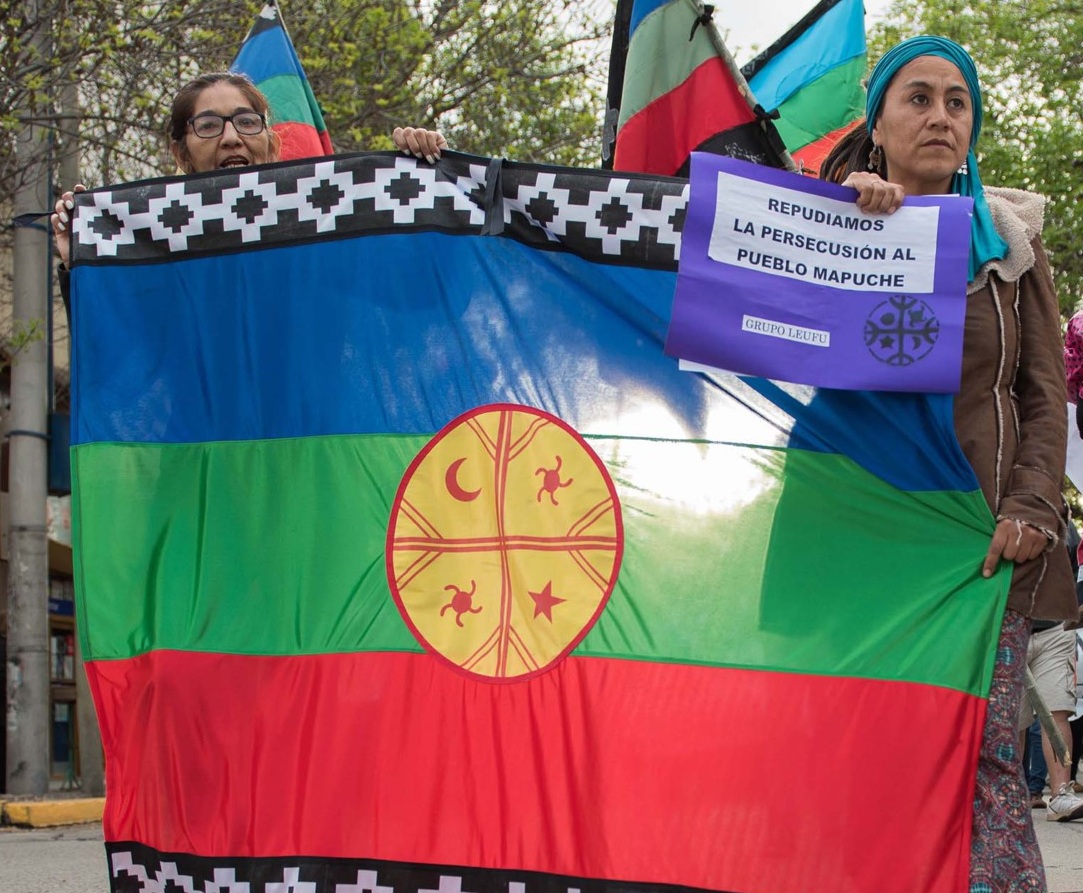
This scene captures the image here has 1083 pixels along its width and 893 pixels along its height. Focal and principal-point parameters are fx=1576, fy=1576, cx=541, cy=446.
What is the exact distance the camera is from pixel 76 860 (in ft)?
22.5

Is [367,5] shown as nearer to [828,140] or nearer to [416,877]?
[828,140]

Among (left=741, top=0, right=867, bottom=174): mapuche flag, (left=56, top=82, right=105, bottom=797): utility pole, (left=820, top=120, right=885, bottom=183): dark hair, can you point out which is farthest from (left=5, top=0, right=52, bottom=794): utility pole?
(left=820, top=120, right=885, bottom=183): dark hair

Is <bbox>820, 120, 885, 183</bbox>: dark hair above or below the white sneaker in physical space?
above

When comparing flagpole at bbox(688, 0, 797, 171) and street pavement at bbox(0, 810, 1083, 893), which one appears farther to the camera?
street pavement at bbox(0, 810, 1083, 893)

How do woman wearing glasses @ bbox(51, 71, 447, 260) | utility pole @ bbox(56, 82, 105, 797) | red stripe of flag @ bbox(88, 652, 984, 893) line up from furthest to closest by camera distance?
utility pole @ bbox(56, 82, 105, 797) < woman wearing glasses @ bbox(51, 71, 447, 260) < red stripe of flag @ bbox(88, 652, 984, 893)

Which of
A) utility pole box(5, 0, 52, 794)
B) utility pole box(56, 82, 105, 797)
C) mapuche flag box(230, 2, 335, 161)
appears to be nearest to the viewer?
mapuche flag box(230, 2, 335, 161)

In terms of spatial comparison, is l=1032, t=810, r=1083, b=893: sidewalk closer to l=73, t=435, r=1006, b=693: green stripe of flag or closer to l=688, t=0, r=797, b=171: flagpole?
l=73, t=435, r=1006, b=693: green stripe of flag

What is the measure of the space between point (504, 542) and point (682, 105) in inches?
83.3

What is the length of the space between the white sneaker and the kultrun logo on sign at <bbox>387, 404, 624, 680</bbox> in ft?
15.8

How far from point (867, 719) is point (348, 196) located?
1842mm

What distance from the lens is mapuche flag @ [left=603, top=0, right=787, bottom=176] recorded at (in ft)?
17.1

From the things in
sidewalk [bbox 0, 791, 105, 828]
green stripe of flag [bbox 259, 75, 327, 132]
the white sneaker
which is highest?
green stripe of flag [bbox 259, 75, 327, 132]

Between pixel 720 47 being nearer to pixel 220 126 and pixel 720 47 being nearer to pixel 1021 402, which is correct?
pixel 220 126

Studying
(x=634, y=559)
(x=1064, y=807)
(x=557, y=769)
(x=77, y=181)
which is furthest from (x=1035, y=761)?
(x=77, y=181)
